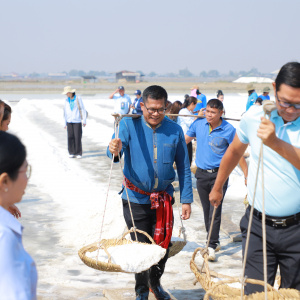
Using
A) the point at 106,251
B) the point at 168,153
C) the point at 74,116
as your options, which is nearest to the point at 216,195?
the point at 168,153

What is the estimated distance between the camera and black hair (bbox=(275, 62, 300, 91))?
3436 millimetres

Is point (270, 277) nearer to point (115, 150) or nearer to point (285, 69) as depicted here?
point (285, 69)

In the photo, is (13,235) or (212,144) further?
(212,144)

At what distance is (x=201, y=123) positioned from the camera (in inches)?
287

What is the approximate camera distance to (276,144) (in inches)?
133

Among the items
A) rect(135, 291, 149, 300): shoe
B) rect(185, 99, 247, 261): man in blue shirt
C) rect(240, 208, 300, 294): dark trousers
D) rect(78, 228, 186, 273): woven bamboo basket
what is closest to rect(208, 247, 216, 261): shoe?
rect(185, 99, 247, 261): man in blue shirt

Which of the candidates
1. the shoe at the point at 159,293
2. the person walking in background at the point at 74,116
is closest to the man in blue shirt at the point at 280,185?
the shoe at the point at 159,293

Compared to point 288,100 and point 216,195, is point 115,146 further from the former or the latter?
point 288,100

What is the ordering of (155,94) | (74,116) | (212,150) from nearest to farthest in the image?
(155,94)
(212,150)
(74,116)

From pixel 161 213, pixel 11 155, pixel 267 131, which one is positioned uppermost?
pixel 11 155

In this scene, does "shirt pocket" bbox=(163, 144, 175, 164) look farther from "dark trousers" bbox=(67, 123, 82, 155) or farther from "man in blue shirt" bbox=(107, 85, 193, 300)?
"dark trousers" bbox=(67, 123, 82, 155)

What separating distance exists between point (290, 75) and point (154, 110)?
181 cm

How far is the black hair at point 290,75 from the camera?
3436 mm

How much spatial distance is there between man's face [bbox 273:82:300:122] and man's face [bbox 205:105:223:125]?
3374mm
